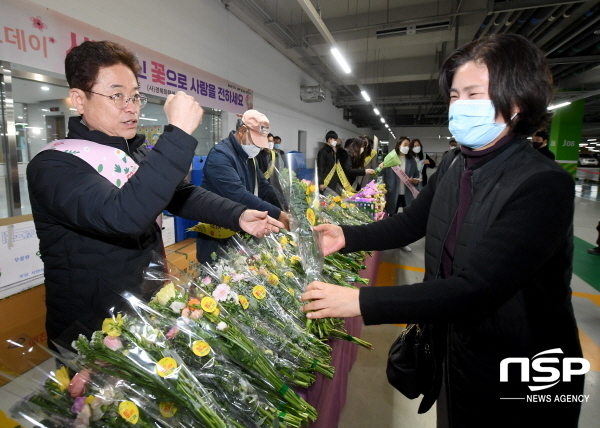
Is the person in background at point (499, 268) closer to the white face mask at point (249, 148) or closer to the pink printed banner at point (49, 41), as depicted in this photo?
the white face mask at point (249, 148)

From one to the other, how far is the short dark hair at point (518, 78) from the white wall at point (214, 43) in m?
4.00

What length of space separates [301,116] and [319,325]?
1068cm

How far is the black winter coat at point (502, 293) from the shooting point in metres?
0.80

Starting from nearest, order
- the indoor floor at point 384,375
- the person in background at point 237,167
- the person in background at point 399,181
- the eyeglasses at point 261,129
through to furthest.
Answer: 1. the indoor floor at point 384,375
2. the person in background at point 237,167
3. the eyeglasses at point 261,129
4. the person in background at point 399,181

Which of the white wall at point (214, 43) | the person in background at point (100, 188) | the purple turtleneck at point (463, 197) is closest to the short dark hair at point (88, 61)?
the person in background at point (100, 188)

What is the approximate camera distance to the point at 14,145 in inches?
123

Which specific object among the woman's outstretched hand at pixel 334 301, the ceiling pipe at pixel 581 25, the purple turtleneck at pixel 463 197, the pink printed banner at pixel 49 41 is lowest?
the woman's outstretched hand at pixel 334 301

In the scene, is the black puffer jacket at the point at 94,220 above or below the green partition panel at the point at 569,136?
below

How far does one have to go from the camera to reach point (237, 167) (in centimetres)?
227

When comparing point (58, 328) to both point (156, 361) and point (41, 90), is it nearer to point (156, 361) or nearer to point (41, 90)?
point (156, 361)

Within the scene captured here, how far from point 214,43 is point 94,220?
6104 millimetres

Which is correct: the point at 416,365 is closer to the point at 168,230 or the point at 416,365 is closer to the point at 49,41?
the point at 49,41

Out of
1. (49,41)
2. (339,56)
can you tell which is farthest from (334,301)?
(339,56)

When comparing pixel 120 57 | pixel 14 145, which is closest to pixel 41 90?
pixel 14 145
